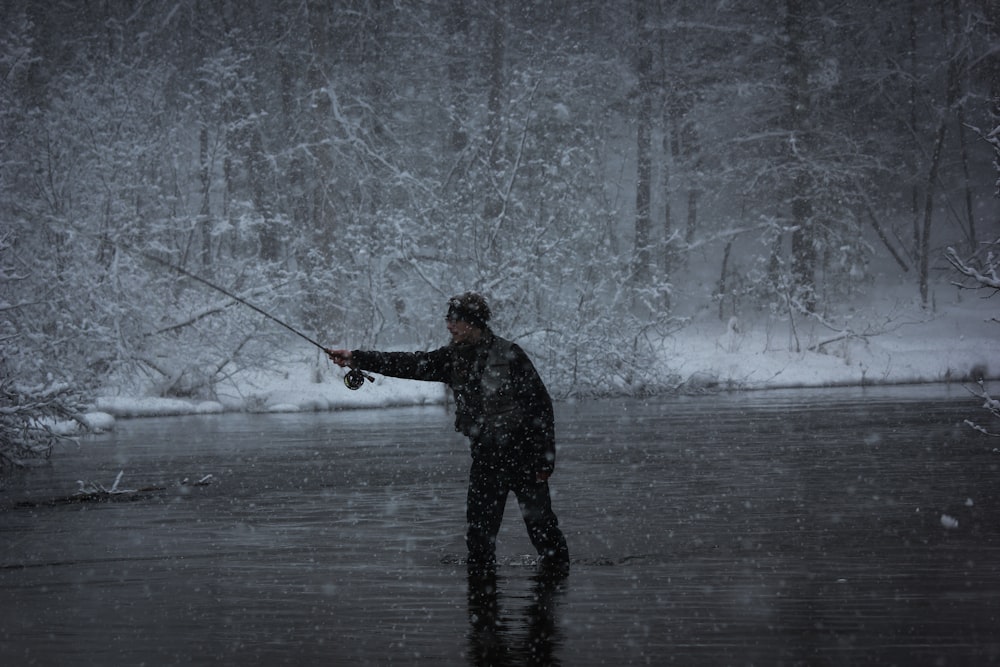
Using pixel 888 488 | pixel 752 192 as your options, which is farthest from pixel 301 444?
pixel 752 192

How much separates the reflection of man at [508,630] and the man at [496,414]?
51 cm

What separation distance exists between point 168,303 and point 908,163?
27699 millimetres

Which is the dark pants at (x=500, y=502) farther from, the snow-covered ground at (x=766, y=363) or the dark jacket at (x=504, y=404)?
the snow-covered ground at (x=766, y=363)

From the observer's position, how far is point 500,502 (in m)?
8.44

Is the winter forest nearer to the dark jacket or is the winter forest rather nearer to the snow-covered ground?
the snow-covered ground

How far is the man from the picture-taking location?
8297 millimetres

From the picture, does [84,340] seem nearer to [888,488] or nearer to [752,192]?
[888,488]

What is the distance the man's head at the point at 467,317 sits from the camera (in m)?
8.30

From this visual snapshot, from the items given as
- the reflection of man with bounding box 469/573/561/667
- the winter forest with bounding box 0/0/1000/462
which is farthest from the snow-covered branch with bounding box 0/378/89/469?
the reflection of man with bounding box 469/573/561/667

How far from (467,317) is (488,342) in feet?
0.72

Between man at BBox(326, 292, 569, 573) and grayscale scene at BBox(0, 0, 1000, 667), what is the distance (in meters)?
0.03

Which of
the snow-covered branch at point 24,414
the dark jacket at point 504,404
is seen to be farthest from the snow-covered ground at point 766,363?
the dark jacket at point 504,404

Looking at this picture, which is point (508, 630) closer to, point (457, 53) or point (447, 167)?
point (447, 167)

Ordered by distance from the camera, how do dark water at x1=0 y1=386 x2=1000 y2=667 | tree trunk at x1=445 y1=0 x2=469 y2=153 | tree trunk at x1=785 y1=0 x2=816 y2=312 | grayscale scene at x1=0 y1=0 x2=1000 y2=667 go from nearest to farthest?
dark water at x1=0 y1=386 x2=1000 y2=667, grayscale scene at x1=0 y1=0 x2=1000 y2=667, tree trunk at x1=785 y1=0 x2=816 y2=312, tree trunk at x1=445 y1=0 x2=469 y2=153
